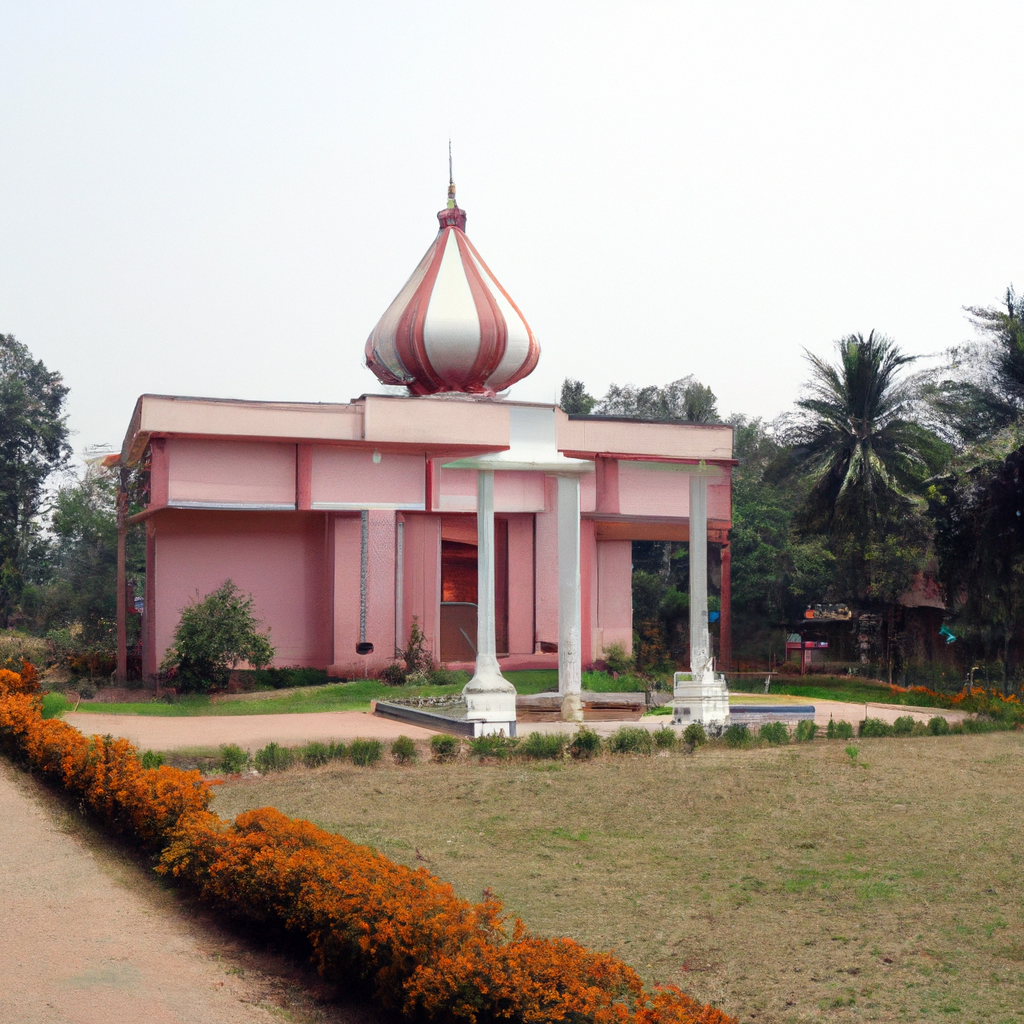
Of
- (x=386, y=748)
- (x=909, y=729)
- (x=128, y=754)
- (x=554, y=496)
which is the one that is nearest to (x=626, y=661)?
(x=554, y=496)

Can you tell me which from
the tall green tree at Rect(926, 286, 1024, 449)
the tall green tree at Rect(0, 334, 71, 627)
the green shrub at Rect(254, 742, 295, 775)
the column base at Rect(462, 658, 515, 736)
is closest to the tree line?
the tall green tree at Rect(926, 286, 1024, 449)

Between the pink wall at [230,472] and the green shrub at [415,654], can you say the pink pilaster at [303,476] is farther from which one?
the green shrub at [415,654]

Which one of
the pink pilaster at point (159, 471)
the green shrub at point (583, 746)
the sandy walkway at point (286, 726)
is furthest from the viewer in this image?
the pink pilaster at point (159, 471)

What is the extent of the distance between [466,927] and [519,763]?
23.9 ft

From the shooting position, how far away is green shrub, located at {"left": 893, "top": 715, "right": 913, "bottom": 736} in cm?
1517

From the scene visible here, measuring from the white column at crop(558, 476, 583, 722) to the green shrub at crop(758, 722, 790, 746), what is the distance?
3045mm

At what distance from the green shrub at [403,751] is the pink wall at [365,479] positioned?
10.3 meters

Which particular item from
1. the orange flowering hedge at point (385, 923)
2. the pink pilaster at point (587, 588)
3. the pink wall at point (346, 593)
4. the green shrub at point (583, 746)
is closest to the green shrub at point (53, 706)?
the pink wall at point (346, 593)

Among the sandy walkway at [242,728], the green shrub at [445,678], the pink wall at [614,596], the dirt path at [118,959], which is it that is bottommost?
the dirt path at [118,959]

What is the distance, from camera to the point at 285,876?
21.8ft

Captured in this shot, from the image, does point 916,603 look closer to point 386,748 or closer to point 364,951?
point 386,748

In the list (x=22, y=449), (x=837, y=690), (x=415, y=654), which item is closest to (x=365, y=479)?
(x=415, y=654)

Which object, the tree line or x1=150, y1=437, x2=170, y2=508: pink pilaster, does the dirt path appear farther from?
the tree line

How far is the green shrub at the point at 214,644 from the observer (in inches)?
797
